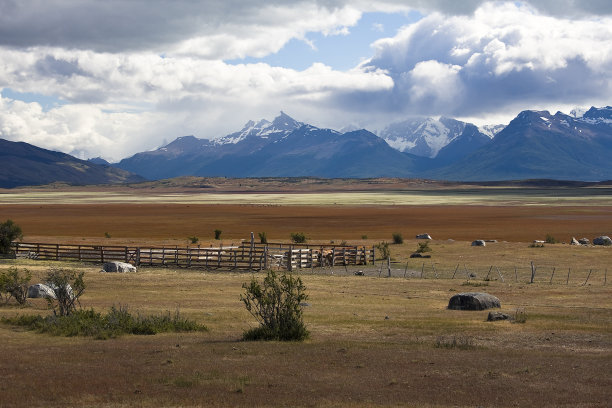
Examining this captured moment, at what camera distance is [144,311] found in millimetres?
25109

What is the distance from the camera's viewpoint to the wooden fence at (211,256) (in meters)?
46.4

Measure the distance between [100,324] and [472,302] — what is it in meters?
13.7

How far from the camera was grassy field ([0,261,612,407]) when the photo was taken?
43.0 feet

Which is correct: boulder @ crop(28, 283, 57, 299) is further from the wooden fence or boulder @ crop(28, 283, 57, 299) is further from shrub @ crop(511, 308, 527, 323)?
shrub @ crop(511, 308, 527, 323)

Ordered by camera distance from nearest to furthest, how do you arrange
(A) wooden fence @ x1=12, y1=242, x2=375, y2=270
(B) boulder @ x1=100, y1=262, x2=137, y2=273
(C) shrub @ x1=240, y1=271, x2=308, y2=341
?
(C) shrub @ x1=240, y1=271, x2=308, y2=341 < (B) boulder @ x1=100, y1=262, x2=137, y2=273 < (A) wooden fence @ x1=12, y1=242, x2=375, y2=270

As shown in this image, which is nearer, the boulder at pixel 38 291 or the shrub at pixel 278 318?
the shrub at pixel 278 318

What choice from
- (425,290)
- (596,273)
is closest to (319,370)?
(425,290)

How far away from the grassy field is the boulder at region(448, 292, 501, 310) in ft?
1.87

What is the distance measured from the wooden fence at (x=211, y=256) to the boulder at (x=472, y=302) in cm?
1859

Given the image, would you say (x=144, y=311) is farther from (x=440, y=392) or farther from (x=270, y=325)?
(x=440, y=392)

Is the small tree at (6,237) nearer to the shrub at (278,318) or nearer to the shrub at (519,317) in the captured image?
the shrub at (278,318)

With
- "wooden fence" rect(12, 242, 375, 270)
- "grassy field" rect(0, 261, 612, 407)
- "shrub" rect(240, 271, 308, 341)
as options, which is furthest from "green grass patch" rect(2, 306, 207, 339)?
"wooden fence" rect(12, 242, 375, 270)

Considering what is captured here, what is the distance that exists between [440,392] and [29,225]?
8846 cm

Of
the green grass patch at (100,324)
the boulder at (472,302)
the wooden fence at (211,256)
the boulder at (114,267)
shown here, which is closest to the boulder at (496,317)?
the boulder at (472,302)
